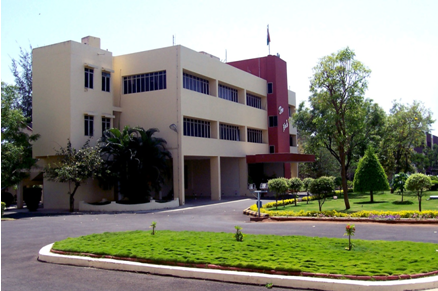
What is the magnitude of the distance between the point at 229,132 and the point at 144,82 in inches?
364

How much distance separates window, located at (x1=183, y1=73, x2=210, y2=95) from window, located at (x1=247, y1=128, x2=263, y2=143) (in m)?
7.92

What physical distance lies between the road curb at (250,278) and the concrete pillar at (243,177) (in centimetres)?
2839

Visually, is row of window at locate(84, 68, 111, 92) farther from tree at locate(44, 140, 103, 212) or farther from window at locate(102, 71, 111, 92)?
tree at locate(44, 140, 103, 212)

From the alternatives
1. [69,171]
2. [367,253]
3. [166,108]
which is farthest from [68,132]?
[367,253]

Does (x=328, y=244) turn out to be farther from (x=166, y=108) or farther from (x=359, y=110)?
(x=166, y=108)

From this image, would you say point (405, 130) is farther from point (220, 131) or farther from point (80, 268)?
point (80, 268)

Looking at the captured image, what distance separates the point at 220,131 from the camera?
117 ft

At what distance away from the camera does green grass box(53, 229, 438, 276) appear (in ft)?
26.3

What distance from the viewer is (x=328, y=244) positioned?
404 inches

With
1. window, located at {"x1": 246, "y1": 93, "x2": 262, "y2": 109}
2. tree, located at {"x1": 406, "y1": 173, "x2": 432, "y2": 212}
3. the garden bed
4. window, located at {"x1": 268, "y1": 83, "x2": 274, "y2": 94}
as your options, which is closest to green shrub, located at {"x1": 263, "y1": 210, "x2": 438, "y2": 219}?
the garden bed

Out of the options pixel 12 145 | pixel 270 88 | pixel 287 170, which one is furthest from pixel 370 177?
pixel 12 145

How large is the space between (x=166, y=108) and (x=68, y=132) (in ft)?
22.5

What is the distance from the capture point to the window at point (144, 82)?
30.6 m

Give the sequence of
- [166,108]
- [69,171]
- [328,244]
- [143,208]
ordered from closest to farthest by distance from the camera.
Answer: [328,244] < [69,171] < [143,208] < [166,108]
